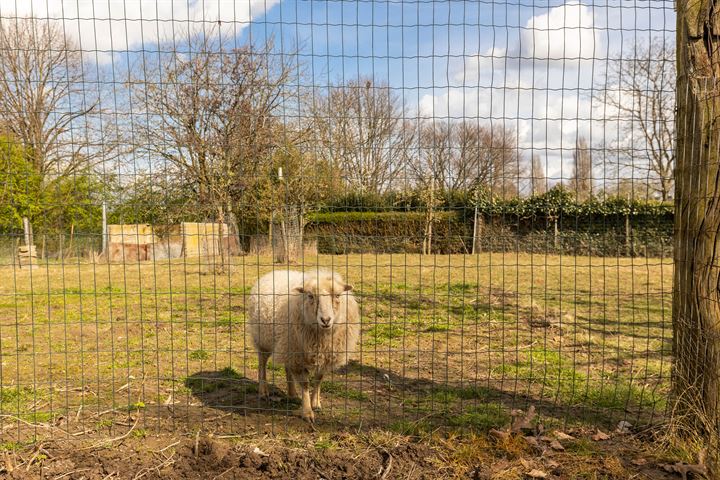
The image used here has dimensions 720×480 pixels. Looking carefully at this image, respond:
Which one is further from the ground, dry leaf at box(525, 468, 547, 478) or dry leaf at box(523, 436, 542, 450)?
dry leaf at box(523, 436, 542, 450)

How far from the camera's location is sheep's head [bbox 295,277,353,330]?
5.31 meters

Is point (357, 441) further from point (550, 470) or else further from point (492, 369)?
point (492, 369)

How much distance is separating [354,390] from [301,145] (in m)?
2.90

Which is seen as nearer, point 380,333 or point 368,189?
point 368,189

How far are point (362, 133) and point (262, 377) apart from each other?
3020mm

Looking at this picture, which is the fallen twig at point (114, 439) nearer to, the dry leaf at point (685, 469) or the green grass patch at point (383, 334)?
the green grass patch at point (383, 334)

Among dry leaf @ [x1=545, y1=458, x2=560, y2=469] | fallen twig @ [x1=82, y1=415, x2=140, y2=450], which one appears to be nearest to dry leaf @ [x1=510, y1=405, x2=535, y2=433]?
dry leaf @ [x1=545, y1=458, x2=560, y2=469]

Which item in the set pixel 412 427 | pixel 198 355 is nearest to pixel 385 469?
pixel 412 427

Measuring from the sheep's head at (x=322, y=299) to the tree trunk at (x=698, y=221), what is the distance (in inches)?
123

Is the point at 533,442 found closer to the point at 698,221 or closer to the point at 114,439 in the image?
the point at 698,221

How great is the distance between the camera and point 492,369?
693cm

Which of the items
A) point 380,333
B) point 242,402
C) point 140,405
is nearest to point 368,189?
point 242,402

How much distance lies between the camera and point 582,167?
16.7 ft

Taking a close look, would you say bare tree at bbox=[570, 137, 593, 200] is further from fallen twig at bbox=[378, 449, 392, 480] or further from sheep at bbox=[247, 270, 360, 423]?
fallen twig at bbox=[378, 449, 392, 480]
